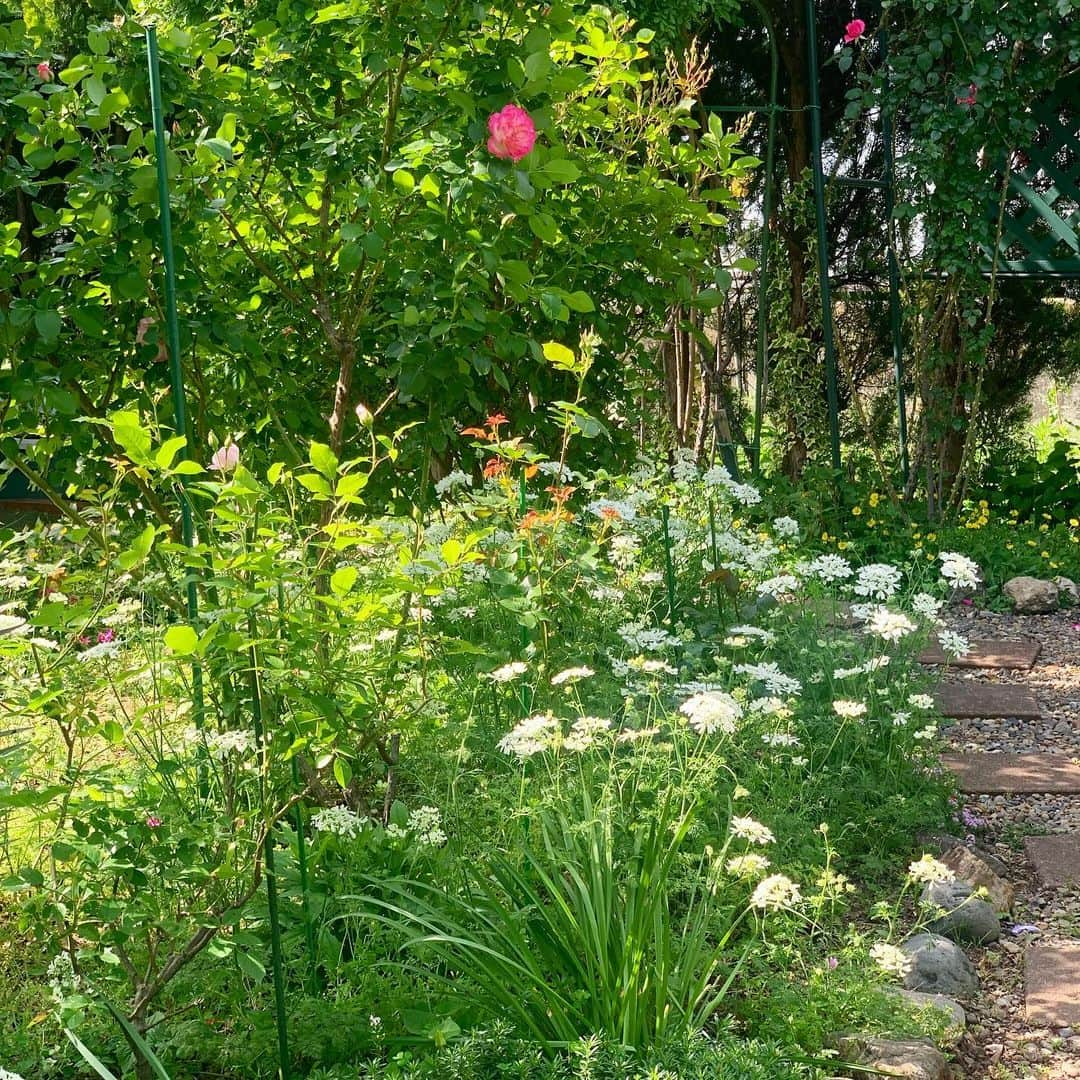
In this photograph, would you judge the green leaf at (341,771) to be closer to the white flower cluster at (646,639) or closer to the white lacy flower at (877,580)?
the white flower cluster at (646,639)

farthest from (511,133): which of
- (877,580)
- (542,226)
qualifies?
(877,580)

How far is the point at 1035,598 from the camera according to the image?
531 cm

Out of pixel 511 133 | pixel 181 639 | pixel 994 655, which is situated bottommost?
pixel 994 655

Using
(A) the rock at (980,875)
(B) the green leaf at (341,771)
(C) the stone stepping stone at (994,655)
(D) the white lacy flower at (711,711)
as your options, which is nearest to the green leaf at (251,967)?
(B) the green leaf at (341,771)

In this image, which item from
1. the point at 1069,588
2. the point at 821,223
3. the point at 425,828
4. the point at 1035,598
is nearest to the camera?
the point at 425,828

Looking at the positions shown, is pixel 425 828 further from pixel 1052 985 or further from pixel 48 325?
pixel 1052 985

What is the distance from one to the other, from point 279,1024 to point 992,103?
18.1 feet

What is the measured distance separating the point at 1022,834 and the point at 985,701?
102 cm

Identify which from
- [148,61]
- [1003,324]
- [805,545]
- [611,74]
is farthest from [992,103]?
[148,61]

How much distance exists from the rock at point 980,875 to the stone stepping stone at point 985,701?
1.02m

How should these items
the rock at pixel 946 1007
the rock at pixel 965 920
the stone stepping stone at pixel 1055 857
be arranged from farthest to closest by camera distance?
the stone stepping stone at pixel 1055 857, the rock at pixel 965 920, the rock at pixel 946 1007

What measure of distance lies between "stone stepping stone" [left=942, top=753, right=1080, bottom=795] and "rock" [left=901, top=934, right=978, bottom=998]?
3.16 ft

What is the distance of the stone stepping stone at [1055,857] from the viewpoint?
2922 millimetres

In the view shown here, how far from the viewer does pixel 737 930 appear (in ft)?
8.21
